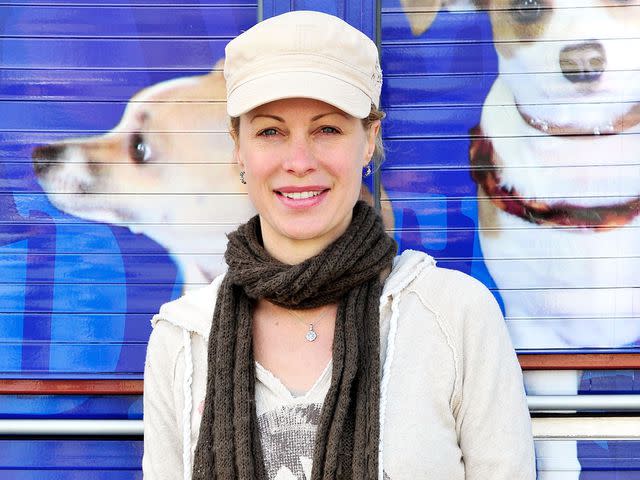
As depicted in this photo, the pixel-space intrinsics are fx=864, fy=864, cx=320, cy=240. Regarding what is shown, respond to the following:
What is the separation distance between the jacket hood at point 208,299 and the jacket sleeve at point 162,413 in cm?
3

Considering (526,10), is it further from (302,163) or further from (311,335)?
(311,335)

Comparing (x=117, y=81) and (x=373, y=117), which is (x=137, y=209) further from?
(x=373, y=117)

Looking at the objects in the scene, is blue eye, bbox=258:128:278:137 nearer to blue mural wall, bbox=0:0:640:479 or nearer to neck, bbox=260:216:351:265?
neck, bbox=260:216:351:265

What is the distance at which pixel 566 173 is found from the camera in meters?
2.54

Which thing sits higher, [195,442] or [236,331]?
[236,331]

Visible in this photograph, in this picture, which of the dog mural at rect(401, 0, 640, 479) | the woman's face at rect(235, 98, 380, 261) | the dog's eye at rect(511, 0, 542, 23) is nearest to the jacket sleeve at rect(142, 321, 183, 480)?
the woman's face at rect(235, 98, 380, 261)

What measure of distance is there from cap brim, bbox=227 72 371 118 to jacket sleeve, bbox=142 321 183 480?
522 millimetres

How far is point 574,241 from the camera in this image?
2539 millimetres

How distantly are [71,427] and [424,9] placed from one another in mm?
1612

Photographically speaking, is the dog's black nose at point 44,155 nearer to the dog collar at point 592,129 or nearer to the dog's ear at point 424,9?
the dog's ear at point 424,9

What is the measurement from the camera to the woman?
1656 mm

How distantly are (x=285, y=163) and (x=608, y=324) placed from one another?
1276 millimetres

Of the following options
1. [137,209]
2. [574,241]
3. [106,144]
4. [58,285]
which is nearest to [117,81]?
[106,144]

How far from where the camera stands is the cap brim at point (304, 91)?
Answer: 5.49 feet
